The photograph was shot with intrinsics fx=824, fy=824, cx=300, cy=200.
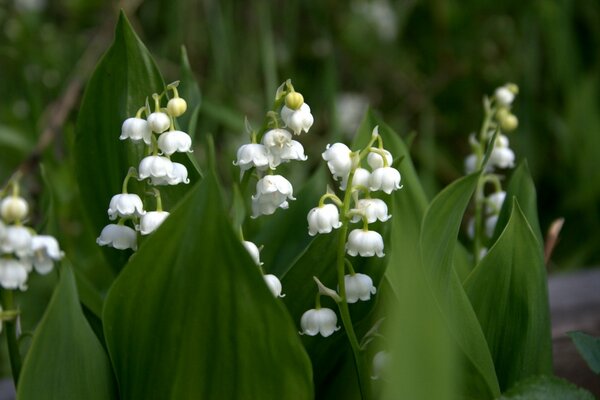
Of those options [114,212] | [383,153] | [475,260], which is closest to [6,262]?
[114,212]

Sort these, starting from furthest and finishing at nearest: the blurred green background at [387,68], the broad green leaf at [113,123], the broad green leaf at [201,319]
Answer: the blurred green background at [387,68] < the broad green leaf at [113,123] < the broad green leaf at [201,319]

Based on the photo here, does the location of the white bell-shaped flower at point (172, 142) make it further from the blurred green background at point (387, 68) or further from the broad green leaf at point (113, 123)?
the blurred green background at point (387, 68)

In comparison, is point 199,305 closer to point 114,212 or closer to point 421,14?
point 114,212

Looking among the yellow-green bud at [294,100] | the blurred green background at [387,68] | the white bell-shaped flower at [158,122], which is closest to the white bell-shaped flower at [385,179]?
the yellow-green bud at [294,100]

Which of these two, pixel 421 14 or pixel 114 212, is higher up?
pixel 421 14

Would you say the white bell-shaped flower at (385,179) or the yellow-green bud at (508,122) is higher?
the yellow-green bud at (508,122)

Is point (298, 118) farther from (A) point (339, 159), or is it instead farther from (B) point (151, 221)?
(B) point (151, 221)
